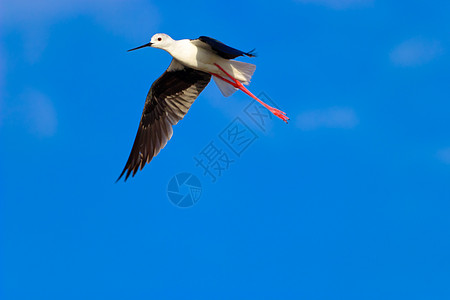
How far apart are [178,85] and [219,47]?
7.64 feet

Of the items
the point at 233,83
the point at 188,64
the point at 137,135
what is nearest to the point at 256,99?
the point at 233,83

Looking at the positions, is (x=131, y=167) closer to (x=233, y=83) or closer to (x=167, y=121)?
(x=167, y=121)

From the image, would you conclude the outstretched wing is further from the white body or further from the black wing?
the black wing

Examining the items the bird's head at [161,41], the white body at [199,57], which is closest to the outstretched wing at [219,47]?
the white body at [199,57]

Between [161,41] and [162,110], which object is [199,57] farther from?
[162,110]

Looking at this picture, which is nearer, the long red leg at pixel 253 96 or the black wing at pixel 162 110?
the long red leg at pixel 253 96

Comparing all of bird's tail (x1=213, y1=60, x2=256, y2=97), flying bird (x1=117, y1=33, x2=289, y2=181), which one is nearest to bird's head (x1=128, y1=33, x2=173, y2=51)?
flying bird (x1=117, y1=33, x2=289, y2=181)

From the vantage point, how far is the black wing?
10742 millimetres

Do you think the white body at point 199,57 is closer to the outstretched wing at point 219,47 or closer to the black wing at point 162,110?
the outstretched wing at point 219,47

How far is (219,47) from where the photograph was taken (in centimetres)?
864

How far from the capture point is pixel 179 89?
35.6ft

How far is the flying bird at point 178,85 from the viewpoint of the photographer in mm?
9383

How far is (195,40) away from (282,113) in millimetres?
2019

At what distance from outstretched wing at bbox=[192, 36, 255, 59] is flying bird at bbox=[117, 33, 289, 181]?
→ 0.02 meters
